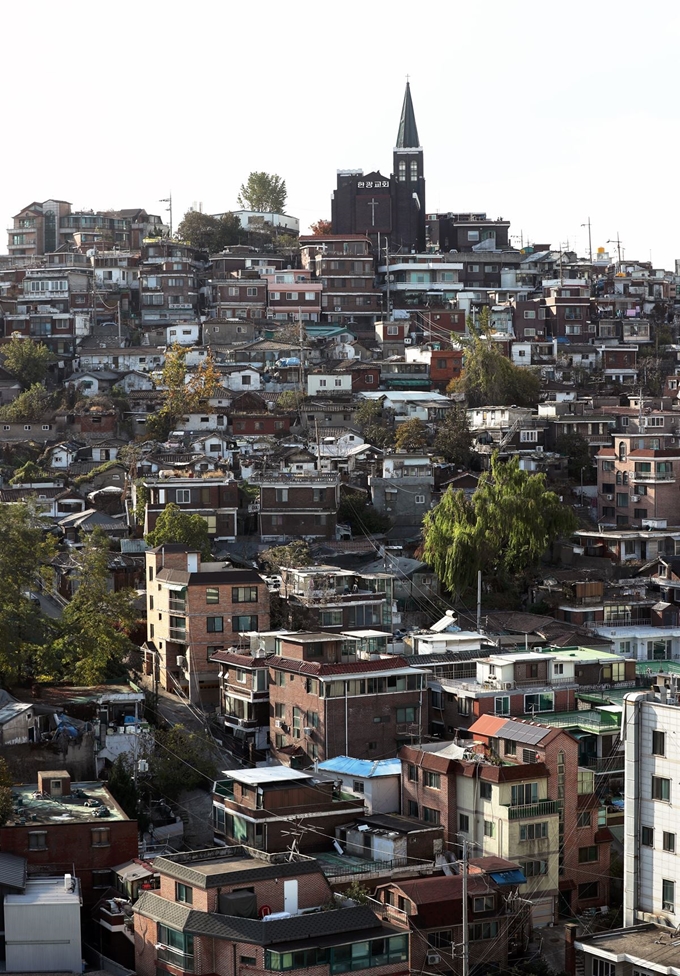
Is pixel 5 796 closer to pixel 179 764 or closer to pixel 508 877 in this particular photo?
pixel 179 764

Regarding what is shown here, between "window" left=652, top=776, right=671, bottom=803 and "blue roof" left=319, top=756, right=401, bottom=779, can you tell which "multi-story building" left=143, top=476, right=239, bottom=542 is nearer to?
"blue roof" left=319, top=756, right=401, bottom=779

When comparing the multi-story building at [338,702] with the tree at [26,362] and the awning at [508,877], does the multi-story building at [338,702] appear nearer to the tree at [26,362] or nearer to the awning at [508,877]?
the awning at [508,877]

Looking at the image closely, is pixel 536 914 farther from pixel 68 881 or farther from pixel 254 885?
pixel 68 881

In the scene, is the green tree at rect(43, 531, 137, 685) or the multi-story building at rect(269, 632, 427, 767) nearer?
the multi-story building at rect(269, 632, 427, 767)

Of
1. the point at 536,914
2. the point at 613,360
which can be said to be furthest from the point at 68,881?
the point at 613,360

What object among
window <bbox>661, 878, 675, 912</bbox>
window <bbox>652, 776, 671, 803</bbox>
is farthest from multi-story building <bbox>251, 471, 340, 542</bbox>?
window <bbox>661, 878, 675, 912</bbox>

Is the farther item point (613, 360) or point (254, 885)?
point (613, 360)

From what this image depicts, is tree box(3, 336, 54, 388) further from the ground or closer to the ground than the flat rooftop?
further from the ground
